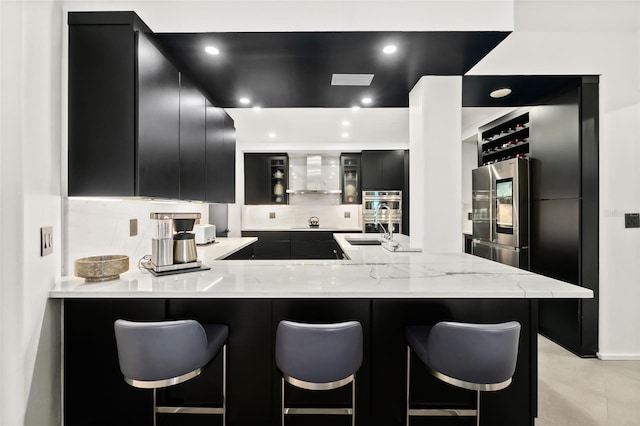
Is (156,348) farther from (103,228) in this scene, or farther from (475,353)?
(475,353)

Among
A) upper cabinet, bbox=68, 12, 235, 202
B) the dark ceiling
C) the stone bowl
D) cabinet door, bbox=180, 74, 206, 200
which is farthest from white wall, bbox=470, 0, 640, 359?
the stone bowl

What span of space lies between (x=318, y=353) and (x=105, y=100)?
65.9 inches

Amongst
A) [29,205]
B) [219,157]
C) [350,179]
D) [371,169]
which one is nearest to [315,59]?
[219,157]

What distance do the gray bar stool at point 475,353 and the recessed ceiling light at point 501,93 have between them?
2.31 m

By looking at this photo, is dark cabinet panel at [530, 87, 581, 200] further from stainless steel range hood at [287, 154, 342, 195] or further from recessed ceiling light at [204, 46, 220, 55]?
stainless steel range hood at [287, 154, 342, 195]

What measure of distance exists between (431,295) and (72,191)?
75.8 inches

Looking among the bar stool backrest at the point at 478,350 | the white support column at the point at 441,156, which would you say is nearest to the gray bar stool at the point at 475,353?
the bar stool backrest at the point at 478,350

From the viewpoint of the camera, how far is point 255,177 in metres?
5.96

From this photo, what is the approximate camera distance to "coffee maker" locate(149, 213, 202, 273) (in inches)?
67.4

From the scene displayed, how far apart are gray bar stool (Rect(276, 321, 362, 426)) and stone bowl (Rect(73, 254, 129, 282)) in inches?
40.8

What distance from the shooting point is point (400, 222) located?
5.76 meters

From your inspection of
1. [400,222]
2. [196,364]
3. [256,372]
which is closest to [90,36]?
[196,364]

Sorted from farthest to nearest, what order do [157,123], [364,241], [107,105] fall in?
[364,241]
[157,123]
[107,105]

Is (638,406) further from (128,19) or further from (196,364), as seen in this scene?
(128,19)
